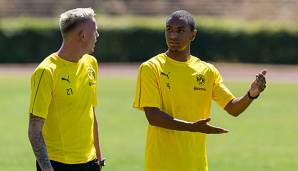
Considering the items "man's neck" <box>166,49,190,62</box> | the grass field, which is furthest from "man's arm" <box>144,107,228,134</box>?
the grass field

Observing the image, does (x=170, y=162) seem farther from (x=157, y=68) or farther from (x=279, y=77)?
(x=279, y=77)

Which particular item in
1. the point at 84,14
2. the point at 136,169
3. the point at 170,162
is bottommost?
the point at 136,169

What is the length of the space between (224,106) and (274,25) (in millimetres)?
33883

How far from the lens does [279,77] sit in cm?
3303

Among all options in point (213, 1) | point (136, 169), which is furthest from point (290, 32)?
point (136, 169)

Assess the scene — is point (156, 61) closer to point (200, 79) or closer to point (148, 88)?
point (148, 88)

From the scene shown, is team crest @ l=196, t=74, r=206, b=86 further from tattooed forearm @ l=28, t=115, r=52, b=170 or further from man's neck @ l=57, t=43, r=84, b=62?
tattooed forearm @ l=28, t=115, r=52, b=170

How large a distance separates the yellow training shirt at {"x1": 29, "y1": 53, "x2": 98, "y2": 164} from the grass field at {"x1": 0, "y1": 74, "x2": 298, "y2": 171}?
603cm

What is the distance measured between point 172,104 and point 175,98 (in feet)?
0.17

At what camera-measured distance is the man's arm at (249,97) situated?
687cm

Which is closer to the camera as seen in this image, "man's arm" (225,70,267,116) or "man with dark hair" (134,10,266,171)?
"man with dark hair" (134,10,266,171)

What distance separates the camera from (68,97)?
6598mm

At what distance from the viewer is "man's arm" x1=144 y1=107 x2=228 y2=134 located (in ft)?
20.6

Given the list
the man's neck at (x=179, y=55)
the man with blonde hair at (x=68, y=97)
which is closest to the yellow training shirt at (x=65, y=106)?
the man with blonde hair at (x=68, y=97)
